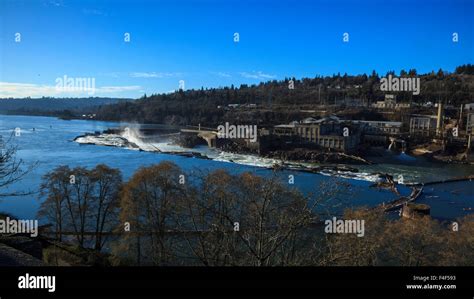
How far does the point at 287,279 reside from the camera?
114 cm

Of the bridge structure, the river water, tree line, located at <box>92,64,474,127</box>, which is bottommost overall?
the river water

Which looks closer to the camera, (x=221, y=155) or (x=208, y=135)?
(x=221, y=155)

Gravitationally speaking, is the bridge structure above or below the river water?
above

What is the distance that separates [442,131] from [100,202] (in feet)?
72.4

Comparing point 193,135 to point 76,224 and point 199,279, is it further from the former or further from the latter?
point 199,279

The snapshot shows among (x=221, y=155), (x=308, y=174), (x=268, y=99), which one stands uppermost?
(x=268, y=99)

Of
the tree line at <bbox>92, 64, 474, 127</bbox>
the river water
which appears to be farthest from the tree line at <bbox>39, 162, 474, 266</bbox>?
the tree line at <bbox>92, 64, 474, 127</bbox>

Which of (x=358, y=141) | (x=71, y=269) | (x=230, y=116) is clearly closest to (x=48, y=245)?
(x=71, y=269)

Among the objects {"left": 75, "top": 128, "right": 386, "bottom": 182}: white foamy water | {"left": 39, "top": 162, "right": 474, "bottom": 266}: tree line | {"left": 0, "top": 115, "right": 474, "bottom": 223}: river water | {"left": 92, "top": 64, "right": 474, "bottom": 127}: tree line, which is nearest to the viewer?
{"left": 39, "top": 162, "right": 474, "bottom": 266}: tree line

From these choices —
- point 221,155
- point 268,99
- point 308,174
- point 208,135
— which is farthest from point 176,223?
point 268,99

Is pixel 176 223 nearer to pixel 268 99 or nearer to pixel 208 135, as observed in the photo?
pixel 208 135

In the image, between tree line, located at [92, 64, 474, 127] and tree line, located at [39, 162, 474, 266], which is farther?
tree line, located at [92, 64, 474, 127]

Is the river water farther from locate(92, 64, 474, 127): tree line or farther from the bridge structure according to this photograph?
locate(92, 64, 474, 127): tree line

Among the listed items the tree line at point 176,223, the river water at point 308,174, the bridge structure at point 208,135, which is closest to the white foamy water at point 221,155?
the river water at point 308,174
